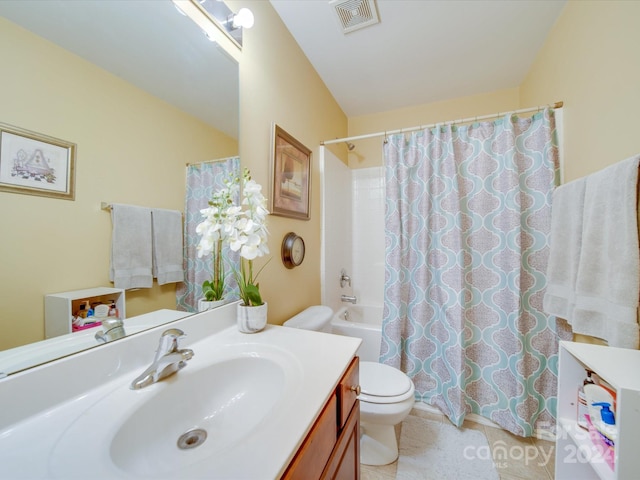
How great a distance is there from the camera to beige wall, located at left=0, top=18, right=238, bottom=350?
0.50m

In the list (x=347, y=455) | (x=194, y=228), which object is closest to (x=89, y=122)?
(x=194, y=228)

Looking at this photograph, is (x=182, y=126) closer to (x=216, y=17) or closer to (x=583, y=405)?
(x=216, y=17)

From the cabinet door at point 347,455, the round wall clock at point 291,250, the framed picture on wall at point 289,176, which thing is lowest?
the cabinet door at point 347,455

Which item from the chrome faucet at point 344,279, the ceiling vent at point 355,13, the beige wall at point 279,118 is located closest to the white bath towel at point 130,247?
the beige wall at point 279,118

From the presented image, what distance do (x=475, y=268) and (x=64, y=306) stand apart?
1.93 m

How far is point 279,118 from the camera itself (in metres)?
1.42

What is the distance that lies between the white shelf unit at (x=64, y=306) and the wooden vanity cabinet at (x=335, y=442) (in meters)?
0.62

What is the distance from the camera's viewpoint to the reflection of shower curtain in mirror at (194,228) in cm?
89

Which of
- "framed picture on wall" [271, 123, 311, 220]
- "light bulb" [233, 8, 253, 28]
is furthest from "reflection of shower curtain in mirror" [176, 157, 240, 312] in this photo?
"light bulb" [233, 8, 253, 28]

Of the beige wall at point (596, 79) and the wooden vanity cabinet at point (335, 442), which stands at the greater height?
the beige wall at point (596, 79)

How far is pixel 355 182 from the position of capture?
2.59m

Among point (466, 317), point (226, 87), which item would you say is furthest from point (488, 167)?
point (226, 87)

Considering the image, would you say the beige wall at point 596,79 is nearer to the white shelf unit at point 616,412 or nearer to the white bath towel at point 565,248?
the white bath towel at point 565,248

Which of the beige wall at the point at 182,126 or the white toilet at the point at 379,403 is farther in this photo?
the white toilet at the point at 379,403
